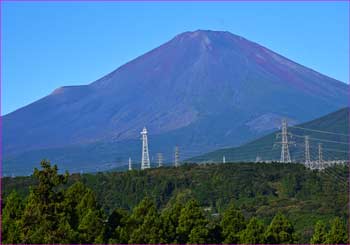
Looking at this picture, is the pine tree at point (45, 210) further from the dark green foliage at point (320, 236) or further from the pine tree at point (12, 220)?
the dark green foliage at point (320, 236)

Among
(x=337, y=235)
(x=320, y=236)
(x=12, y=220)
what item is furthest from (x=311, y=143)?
(x=12, y=220)

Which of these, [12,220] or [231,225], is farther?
[231,225]

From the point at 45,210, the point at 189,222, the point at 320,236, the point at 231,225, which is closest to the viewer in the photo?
the point at 45,210

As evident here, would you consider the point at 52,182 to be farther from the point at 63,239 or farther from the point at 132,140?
the point at 132,140

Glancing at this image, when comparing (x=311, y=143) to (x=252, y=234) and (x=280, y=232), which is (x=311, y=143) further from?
(x=252, y=234)

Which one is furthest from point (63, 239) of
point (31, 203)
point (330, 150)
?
point (330, 150)

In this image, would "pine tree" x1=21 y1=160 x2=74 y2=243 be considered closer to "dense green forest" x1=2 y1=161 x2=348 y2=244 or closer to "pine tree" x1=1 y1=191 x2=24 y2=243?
"dense green forest" x1=2 y1=161 x2=348 y2=244

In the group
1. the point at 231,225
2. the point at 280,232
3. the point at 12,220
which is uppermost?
the point at 12,220

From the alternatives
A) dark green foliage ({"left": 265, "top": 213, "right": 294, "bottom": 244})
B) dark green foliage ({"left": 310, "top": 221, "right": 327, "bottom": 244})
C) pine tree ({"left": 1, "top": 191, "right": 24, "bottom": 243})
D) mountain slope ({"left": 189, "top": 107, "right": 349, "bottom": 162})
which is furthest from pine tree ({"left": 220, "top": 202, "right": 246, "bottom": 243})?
mountain slope ({"left": 189, "top": 107, "right": 349, "bottom": 162})
